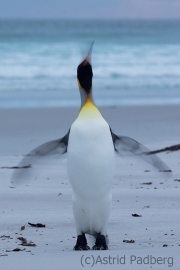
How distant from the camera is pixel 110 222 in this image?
4930mm

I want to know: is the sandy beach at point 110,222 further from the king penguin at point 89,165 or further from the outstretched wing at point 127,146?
the outstretched wing at point 127,146

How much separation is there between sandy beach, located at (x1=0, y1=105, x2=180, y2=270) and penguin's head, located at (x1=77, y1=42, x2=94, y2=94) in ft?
3.47

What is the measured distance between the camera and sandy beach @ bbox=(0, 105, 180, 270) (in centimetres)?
353

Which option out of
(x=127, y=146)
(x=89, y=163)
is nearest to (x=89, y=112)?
(x=89, y=163)

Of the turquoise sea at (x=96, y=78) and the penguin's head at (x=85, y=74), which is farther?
the turquoise sea at (x=96, y=78)

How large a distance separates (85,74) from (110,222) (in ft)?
4.70

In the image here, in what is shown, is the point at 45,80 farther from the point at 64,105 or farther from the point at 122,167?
the point at 122,167

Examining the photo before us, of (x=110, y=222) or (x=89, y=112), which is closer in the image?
(x=89, y=112)

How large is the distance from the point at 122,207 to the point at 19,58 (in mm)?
22968

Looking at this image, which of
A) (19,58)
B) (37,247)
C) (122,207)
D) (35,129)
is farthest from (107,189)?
(19,58)

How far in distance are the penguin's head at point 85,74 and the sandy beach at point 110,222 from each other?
3.47 feet

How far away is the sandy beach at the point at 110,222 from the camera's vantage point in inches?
139

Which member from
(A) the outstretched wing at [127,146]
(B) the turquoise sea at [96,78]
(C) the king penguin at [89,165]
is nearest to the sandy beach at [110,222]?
(C) the king penguin at [89,165]

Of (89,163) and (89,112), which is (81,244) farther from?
(89,112)
